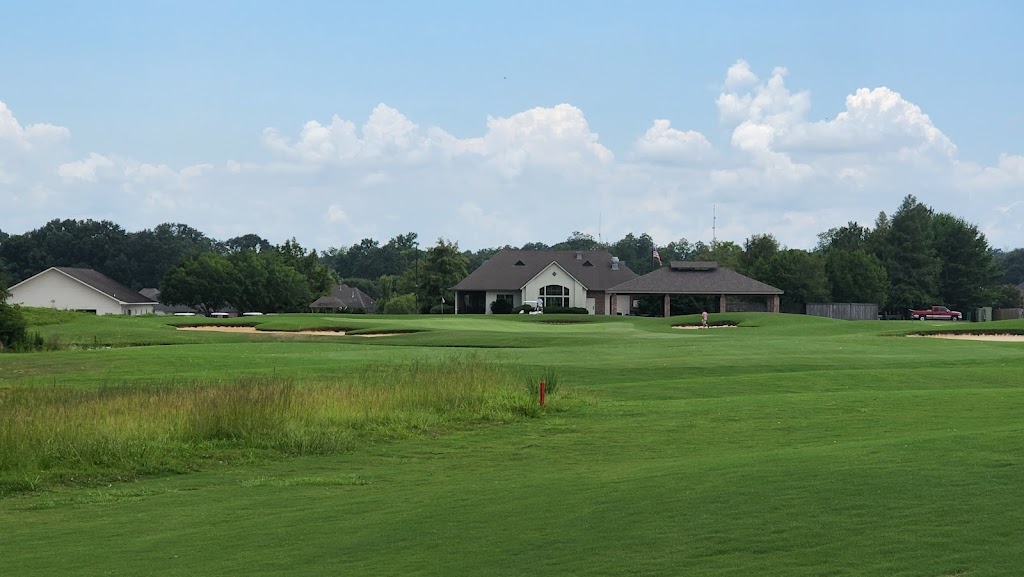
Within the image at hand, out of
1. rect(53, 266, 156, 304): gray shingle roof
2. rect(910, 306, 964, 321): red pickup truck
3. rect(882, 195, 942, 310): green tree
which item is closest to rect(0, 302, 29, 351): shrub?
rect(53, 266, 156, 304): gray shingle roof

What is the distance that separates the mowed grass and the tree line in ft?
264

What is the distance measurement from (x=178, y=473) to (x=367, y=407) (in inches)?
207

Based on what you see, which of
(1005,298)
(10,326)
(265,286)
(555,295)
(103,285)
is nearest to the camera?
(10,326)

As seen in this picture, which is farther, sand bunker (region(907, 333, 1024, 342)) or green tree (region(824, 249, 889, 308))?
green tree (region(824, 249, 889, 308))

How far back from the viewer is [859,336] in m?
51.3

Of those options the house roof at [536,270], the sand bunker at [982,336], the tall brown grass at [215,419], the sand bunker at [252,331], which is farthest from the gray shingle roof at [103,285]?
the tall brown grass at [215,419]

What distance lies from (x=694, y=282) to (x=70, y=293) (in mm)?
60674

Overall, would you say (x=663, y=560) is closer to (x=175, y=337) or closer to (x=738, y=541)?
(x=738, y=541)

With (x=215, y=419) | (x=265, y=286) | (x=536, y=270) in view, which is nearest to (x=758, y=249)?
(x=536, y=270)

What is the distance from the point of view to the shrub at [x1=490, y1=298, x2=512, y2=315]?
100062 millimetres

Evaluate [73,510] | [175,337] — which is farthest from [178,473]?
[175,337]

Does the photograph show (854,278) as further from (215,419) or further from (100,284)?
(215,419)

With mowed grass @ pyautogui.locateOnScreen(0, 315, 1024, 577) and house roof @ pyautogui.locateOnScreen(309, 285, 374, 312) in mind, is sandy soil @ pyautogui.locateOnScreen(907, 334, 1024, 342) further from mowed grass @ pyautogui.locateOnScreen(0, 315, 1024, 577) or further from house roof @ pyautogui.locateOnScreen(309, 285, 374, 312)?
house roof @ pyautogui.locateOnScreen(309, 285, 374, 312)

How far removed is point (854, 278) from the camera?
111 m
